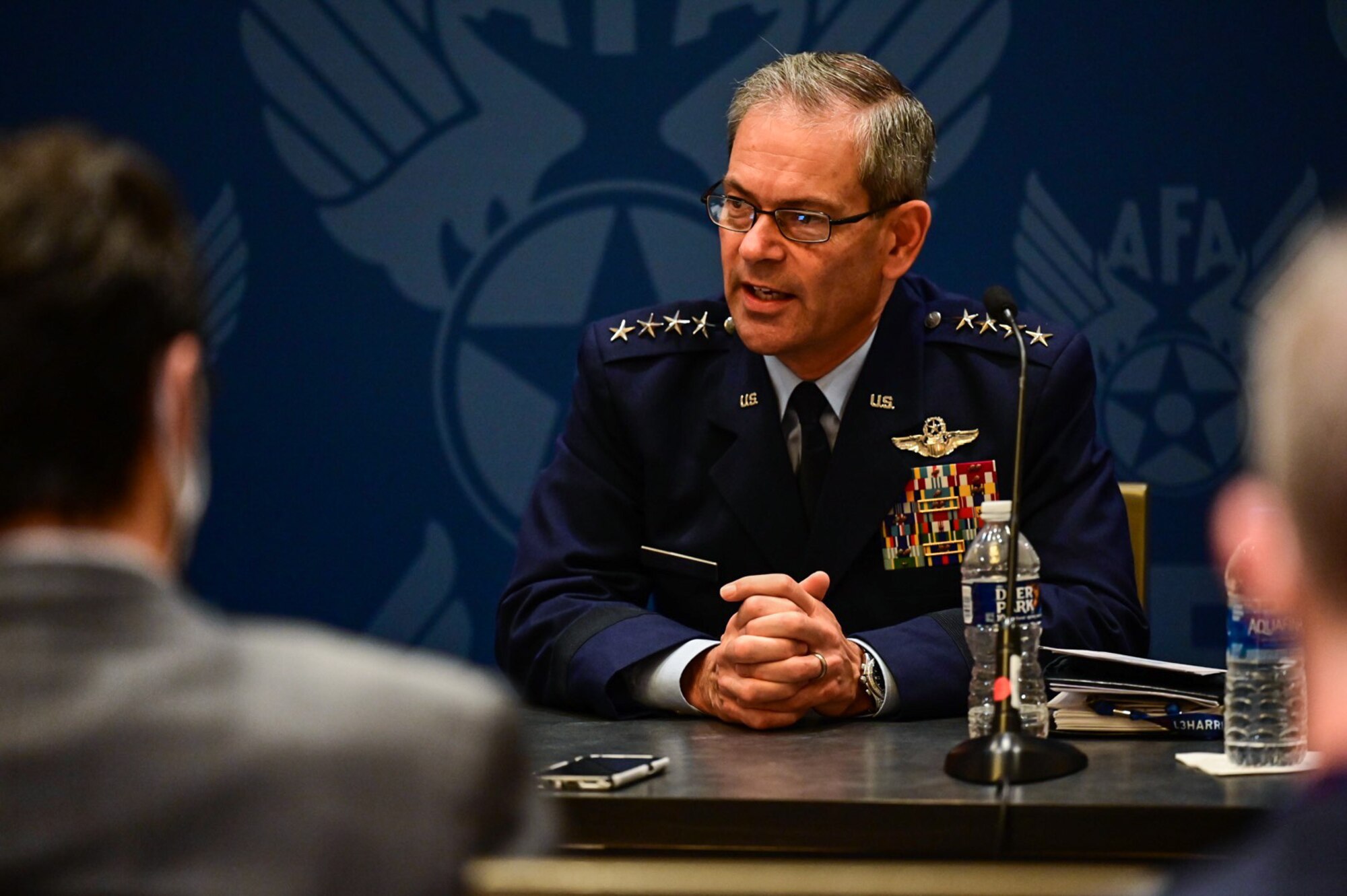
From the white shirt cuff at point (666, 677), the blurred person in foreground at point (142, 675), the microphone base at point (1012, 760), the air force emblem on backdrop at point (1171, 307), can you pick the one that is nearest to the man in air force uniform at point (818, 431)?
the white shirt cuff at point (666, 677)

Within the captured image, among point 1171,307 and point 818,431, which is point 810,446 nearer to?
point 818,431

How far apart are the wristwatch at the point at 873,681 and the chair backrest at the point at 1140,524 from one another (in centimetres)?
86

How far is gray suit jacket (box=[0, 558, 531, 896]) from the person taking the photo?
0.85 meters

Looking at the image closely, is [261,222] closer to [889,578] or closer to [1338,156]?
[889,578]

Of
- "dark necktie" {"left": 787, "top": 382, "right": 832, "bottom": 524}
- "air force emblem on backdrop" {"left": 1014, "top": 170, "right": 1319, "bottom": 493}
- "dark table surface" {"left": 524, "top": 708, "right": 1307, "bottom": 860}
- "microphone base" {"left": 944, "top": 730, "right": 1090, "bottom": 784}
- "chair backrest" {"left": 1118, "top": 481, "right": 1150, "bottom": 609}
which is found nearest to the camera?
"dark table surface" {"left": 524, "top": 708, "right": 1307, "bottom": 860}

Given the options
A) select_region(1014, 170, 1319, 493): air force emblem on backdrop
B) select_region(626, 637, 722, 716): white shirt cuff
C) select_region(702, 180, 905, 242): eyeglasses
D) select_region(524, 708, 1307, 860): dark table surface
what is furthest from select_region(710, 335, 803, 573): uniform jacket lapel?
select_region(1014, 170, 1319, 493): air force emblem on backdrop

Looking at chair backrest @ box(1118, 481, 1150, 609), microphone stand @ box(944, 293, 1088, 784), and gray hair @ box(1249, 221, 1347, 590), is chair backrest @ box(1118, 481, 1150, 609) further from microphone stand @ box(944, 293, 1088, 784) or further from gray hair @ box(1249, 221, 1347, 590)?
gray hair @ box(1249, 221, 1347, 590)

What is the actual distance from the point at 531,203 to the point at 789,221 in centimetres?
149

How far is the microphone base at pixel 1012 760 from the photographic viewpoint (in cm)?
172

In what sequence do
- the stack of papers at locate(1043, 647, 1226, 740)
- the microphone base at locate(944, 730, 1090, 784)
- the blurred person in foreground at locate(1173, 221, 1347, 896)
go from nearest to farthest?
the blurred person in foreground at locate(1173, 221, 1347, 896) < the microphone base at locate(944, 730, 1090, 784) < the stack of papers at locate(1043, 647, 1226, 740)

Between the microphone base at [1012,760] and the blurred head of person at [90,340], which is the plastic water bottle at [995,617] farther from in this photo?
the blurred head of person at [90,340]

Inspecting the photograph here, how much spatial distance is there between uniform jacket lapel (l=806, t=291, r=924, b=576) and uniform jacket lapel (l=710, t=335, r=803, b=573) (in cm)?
5

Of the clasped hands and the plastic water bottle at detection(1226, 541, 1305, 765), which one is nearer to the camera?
the plastic water bottle at detection(1226, 541, 1305, 765)

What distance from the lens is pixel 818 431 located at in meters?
2.58
